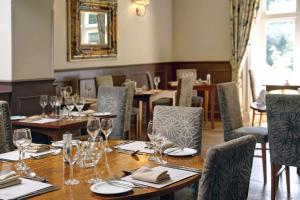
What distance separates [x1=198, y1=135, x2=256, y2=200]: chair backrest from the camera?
1.53 metres

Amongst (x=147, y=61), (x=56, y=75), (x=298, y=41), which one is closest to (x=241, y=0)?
(x=298, y=41)

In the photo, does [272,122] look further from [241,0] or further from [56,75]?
[241,0]

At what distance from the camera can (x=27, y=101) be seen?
5273 mm

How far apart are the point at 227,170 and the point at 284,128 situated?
2.11m

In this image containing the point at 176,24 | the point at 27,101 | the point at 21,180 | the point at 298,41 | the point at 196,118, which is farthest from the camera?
the point at 176,24

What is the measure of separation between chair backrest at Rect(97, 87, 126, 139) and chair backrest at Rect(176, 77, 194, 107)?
2.17 metres

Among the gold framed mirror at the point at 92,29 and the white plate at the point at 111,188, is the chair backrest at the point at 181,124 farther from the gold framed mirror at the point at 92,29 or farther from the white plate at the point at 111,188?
the gold framed mirror at the point at 92,29

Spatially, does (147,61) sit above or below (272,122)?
above

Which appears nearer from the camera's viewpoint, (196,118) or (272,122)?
(196,118)

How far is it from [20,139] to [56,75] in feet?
13.4

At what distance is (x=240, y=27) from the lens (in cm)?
812

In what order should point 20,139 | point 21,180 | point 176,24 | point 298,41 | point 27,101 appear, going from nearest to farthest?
point 21,180
point 20,139
point 27,101
point 298,41
point 176,24

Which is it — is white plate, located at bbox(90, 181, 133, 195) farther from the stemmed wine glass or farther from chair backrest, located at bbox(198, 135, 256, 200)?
chair backrest, located at bbox(198, 135, 256, 200)

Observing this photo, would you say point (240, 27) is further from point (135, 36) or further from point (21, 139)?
point (21, 139)
